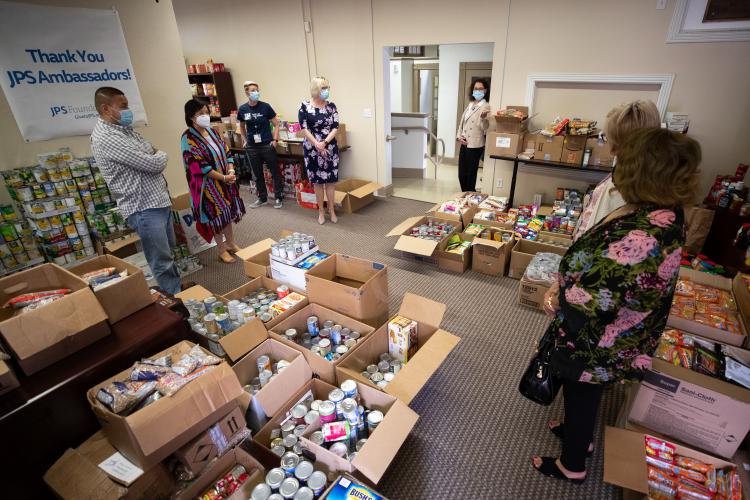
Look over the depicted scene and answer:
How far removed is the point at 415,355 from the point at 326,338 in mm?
556

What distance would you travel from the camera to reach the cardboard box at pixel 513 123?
3877 mm

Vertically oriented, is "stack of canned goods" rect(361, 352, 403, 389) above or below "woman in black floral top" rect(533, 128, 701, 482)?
below

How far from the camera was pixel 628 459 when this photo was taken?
1.51 m

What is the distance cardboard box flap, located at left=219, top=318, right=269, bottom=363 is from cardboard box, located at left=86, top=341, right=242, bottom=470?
455 mm

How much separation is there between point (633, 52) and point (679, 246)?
3.19 m

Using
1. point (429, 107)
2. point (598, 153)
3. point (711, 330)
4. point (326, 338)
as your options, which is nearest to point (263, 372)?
point (326, 338)

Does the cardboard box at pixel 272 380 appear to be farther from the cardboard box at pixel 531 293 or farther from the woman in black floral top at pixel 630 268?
the cardboard box at pixel 531 293

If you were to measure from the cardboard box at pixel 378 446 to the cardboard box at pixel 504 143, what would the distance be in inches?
126

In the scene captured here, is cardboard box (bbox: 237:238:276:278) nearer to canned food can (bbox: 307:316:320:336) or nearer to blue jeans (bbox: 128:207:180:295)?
blue jeans (bbox: 128:207:180:295)

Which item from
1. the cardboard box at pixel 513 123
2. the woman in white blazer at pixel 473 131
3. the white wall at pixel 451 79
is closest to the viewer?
the cardboard box at pixel 513 123

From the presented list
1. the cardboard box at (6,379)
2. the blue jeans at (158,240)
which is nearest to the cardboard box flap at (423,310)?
the cardboard box at (6,379)

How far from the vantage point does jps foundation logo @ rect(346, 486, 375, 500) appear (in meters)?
Result: 1.30

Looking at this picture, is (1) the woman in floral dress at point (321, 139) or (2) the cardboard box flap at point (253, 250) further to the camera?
(1) the woman in floral dress at point (321, 139)

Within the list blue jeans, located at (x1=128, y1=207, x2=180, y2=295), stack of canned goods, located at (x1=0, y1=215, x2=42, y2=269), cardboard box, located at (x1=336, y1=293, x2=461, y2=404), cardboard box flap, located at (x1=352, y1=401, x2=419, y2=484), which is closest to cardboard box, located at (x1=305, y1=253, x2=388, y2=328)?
cardboard box, located at (x1=336, y1=293, x2=461, y2=404)
